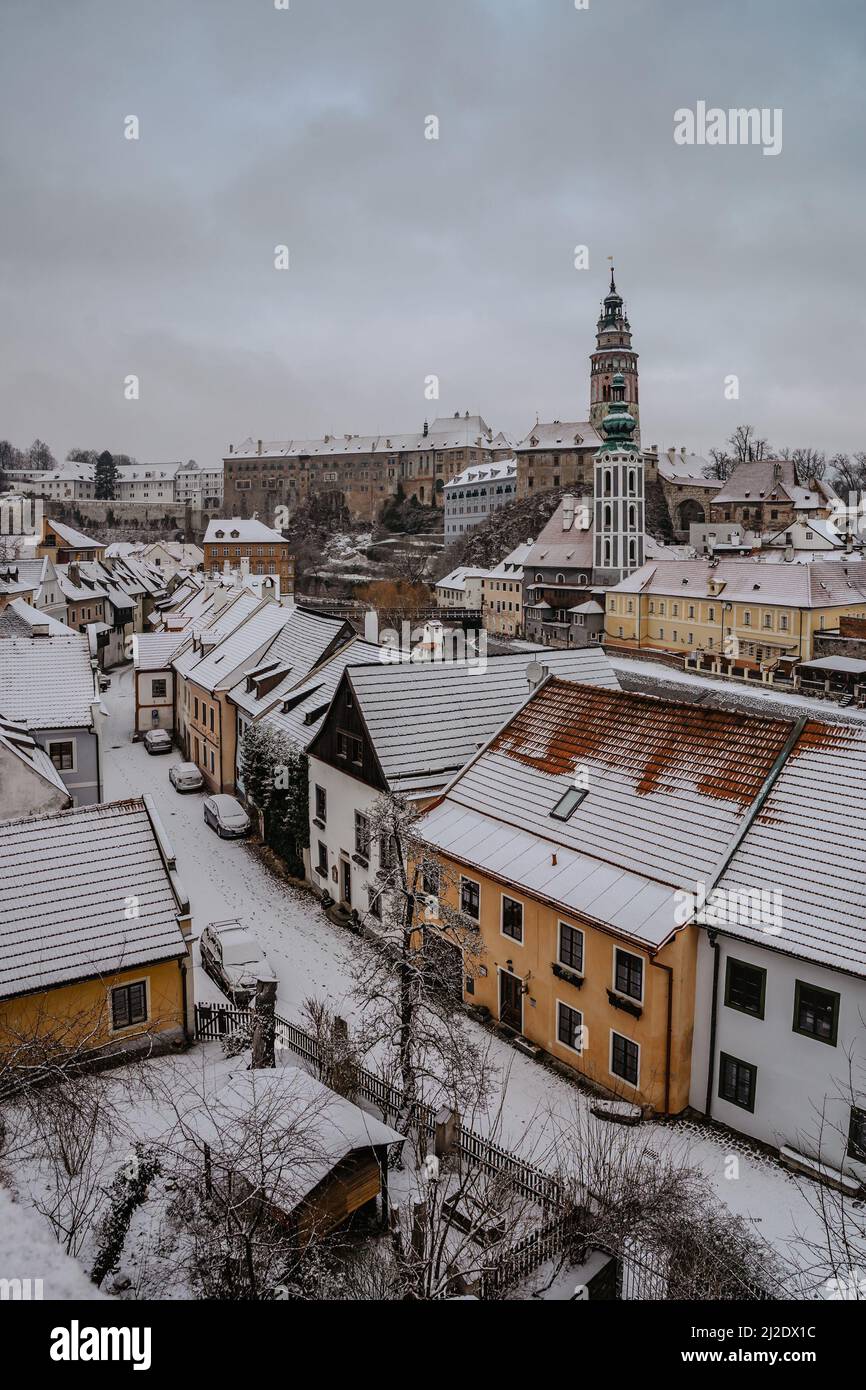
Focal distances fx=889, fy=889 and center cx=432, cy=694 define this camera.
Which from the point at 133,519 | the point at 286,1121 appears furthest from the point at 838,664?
the point at 133,519

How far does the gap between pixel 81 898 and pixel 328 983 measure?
5991mm

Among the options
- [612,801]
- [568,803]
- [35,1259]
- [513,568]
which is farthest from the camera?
[513,568]

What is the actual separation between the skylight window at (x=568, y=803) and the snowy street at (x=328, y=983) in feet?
14.6

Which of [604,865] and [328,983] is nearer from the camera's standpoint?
[604,865]

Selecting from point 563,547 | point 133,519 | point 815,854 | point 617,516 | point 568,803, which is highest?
point 133,519

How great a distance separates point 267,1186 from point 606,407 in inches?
5253

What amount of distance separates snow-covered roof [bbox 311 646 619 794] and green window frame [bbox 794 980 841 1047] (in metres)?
9.78

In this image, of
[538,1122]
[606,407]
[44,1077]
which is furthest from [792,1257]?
[606,407]

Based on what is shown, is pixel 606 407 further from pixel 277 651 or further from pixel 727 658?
pixel 277 651

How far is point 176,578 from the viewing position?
8050cm

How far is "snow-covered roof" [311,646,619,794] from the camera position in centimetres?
2122

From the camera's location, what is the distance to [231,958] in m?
18.6

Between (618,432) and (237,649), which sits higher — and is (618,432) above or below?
above

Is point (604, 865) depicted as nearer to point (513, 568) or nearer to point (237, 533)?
point (513, 568)
